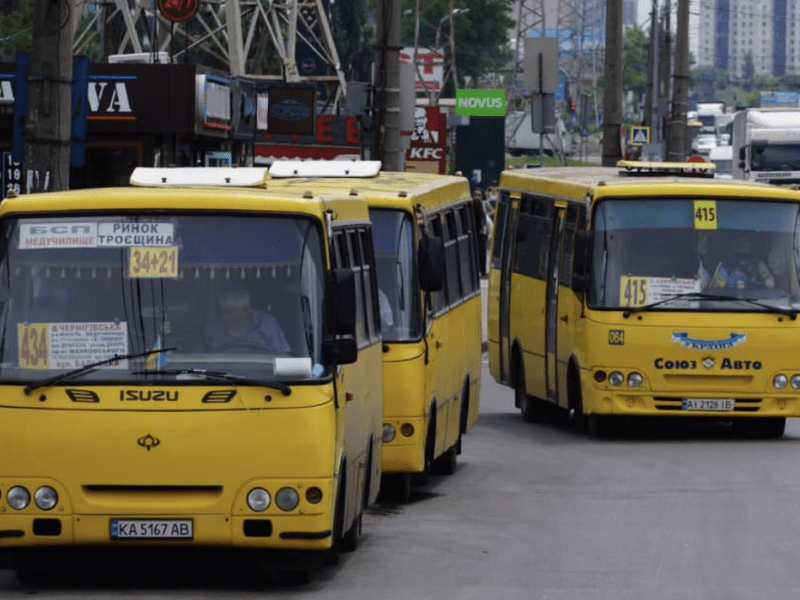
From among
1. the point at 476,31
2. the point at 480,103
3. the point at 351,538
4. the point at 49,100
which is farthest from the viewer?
the point at 476,31

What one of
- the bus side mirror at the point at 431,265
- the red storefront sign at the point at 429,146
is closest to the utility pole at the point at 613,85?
the red storefront sign at the point at 429,146

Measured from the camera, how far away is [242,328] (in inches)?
424

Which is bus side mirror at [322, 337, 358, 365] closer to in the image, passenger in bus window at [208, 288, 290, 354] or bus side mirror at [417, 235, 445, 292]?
passenger in bus window at [208, 288, 290, 354]

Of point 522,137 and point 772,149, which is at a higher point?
point 772,149

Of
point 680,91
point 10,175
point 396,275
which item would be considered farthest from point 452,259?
point 680,91

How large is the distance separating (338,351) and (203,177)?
1.69 meters

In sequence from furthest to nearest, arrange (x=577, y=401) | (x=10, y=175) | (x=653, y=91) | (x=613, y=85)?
(x=653, y=91), (x=613, y=85), (x=10, y=175), (x=577, y=401)

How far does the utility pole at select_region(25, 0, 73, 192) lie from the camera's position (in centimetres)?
1647

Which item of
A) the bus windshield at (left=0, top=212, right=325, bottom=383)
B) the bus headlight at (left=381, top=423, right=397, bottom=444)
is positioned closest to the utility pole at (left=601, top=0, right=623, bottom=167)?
the bus headlight at (left=381, top=423, right=397, bottom=444)

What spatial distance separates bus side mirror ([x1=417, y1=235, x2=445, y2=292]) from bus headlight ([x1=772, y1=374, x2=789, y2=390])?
5908 millimetres

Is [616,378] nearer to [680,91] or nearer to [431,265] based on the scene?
[431,265]

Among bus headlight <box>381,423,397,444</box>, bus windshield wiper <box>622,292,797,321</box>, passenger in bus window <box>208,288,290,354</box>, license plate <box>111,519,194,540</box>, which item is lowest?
bus headlight <box>381,423,397,444</box>

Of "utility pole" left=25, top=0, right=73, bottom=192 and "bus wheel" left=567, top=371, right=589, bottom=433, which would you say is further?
"bus wheel" left=567, top=371, right=589, bottom=433

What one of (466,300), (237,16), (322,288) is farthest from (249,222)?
(237,16)
